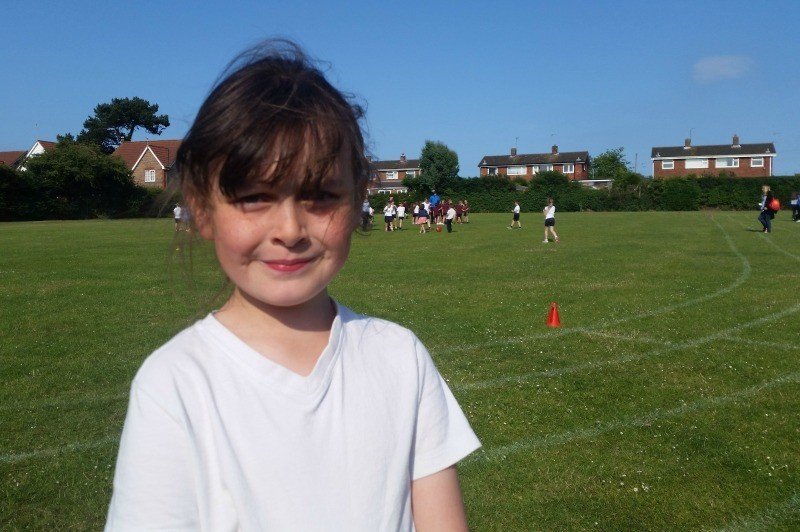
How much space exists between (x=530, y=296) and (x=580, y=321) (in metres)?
2.59

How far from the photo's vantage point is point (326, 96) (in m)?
1.63

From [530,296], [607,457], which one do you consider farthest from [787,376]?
[530,296]

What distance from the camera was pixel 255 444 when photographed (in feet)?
4.79

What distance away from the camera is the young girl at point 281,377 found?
1.44m

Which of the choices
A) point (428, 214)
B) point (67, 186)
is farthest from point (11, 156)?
point (428, 214)

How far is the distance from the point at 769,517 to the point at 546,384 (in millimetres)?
2745

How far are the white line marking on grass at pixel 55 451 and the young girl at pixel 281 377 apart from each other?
426 cm

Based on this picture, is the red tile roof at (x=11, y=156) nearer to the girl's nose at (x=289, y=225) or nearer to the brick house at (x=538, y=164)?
the brick house at (x=538, y=164)

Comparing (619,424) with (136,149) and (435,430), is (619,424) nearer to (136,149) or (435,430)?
(435,430)

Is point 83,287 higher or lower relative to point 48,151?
lower

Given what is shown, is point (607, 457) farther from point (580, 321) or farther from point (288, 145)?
point (580, 321)

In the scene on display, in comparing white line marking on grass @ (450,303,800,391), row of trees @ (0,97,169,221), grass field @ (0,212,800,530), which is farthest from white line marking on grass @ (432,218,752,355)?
row of trees @ (0,97,169,221)

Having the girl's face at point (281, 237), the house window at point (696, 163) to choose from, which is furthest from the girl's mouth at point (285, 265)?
the house window at point (696, 163)

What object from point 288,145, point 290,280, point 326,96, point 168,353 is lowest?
point 168,353
